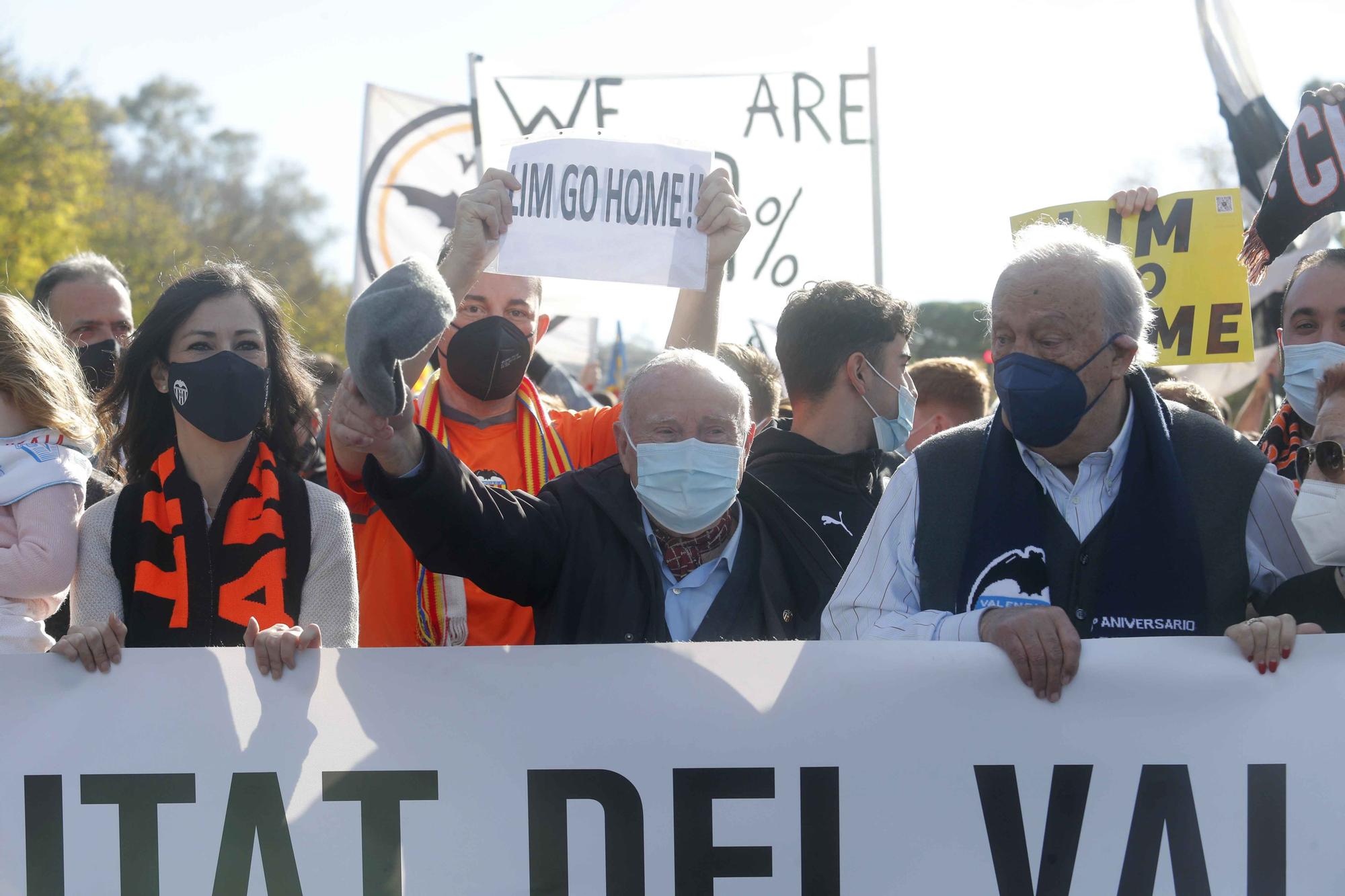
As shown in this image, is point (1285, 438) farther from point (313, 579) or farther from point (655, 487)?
point (313, 579)

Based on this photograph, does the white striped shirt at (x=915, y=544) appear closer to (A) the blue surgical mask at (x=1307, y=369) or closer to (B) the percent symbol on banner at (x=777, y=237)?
(A) the blue surgical mask at (x=1307, y=369)

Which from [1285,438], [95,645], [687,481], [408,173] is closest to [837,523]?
[687,481]

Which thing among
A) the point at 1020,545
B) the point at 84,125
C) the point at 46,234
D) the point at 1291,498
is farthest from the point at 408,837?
the point at 84,125

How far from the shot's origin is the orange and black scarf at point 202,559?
2715mm

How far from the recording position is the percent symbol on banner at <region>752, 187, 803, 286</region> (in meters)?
5.04

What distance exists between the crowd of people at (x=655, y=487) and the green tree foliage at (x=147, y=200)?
0.39m

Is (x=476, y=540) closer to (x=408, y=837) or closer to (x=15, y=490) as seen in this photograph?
(x=408, y=837)

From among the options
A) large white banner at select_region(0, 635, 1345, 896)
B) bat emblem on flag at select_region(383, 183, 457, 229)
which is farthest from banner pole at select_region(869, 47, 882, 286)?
bat emblem on flag at select_region(383, 183, 457, 229)

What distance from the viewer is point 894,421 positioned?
348 cm

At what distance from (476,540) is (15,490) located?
0.94m

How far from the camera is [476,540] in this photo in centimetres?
263

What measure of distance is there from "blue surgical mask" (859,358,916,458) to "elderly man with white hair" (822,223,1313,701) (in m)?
0.80

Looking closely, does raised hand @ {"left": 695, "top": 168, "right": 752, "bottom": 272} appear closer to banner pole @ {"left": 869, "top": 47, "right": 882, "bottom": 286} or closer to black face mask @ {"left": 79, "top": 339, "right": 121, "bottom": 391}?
banner pole @ {"left": 869, "top": 47, "right": 882, "bottom": 286}

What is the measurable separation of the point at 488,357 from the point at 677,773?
125cm
